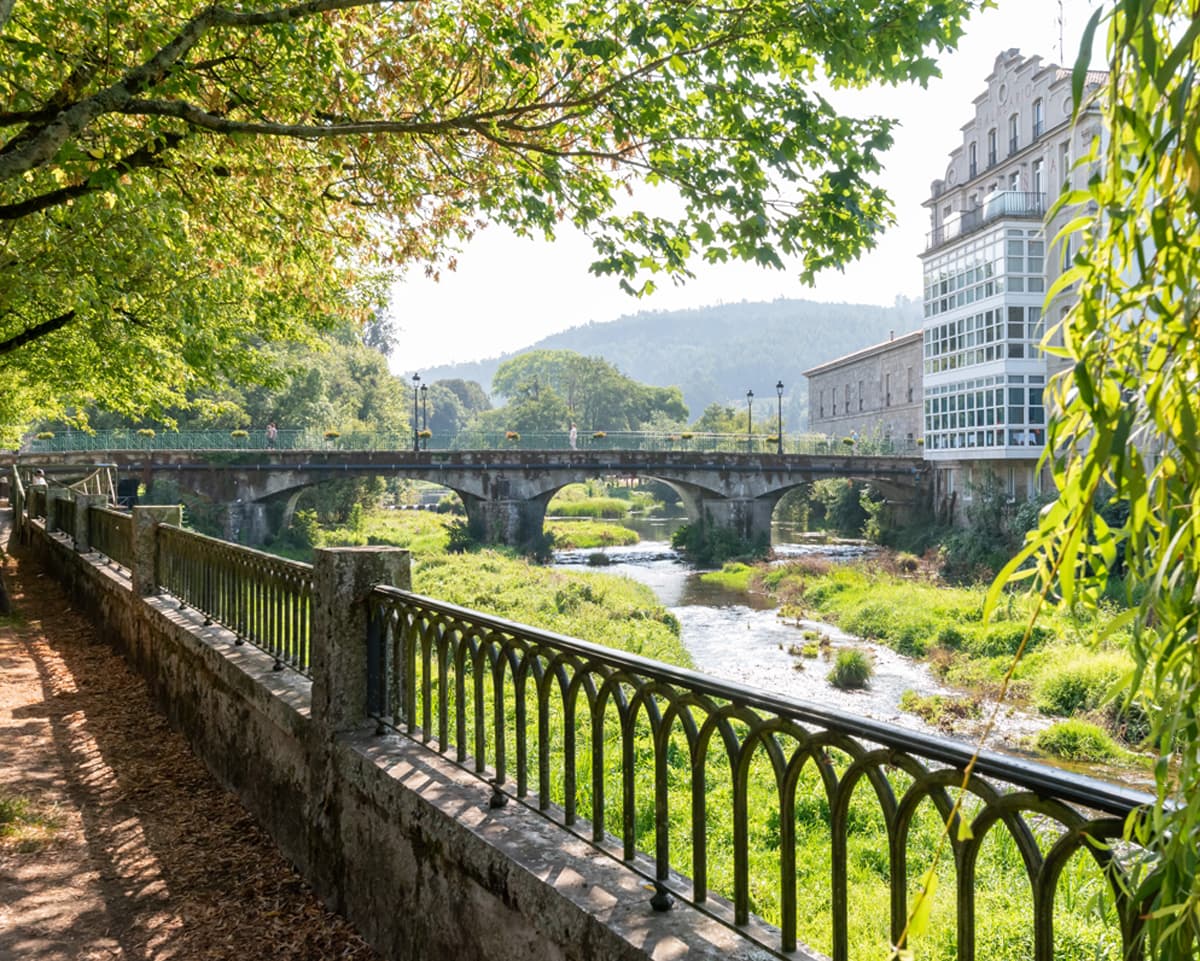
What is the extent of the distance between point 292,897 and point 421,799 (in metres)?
1.76

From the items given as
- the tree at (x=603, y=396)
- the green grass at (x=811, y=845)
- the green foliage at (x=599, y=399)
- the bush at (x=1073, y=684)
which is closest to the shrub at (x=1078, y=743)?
the bush at (x=1073, y=684)

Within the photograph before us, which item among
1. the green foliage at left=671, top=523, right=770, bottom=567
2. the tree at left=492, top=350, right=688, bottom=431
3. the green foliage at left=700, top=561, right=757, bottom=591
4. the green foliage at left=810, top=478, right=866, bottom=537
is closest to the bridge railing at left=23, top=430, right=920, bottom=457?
the green foliage at left=810, top=478, right=866, bottom=537

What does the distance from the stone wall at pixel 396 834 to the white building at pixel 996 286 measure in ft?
102

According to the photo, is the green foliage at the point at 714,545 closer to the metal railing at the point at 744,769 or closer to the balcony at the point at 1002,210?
the balcony at the point at 1002,210

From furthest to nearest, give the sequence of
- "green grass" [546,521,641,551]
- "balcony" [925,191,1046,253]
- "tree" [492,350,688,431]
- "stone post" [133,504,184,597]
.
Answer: "tree" [492,350,688,431], "green grass" [546,521,641,551], "balcony" [925,191,1046,253], "stone post" [133,504,184,597]

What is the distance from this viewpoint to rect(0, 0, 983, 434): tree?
6363mm

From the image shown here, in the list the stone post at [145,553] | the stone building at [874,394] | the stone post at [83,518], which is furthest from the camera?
the stone building at [874,394]

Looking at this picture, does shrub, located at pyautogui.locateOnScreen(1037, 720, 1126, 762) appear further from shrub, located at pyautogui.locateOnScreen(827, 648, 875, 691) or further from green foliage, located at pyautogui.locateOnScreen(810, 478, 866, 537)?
green foliage, located at pyautogui.locateOnScreen(810, 478, 866, 537)

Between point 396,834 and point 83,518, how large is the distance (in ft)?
39.3

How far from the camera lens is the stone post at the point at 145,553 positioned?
31.7ft

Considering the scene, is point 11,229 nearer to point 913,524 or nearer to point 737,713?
point 737,713

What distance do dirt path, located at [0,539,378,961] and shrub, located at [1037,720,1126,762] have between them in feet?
46.3

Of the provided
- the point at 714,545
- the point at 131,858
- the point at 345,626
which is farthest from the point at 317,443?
the point at 345,626

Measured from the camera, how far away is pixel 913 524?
4553 cm
